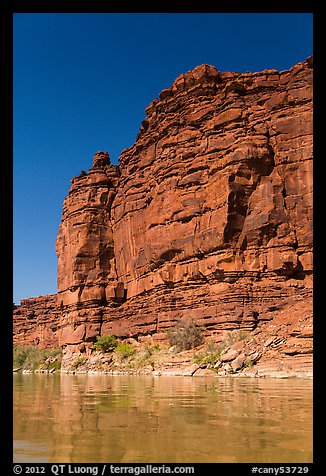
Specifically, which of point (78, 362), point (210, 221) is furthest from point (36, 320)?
point (210, 221)

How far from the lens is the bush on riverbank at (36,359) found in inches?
2692

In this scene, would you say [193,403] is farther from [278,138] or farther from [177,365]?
[278,138]

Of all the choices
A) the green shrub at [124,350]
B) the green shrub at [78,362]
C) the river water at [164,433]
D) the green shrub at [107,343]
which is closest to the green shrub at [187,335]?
the green shrub at [124,350]

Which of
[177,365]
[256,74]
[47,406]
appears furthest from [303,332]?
[256,74]

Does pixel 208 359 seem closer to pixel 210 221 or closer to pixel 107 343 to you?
pixel 210 221

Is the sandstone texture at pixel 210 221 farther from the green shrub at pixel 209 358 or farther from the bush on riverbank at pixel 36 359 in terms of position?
the bush on riverbank at pixel 36 359

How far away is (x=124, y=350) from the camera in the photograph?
52.1 metres

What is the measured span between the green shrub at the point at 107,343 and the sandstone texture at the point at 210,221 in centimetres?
124

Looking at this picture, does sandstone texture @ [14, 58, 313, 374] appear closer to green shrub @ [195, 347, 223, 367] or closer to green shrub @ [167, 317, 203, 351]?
green shrub @ [167, 317, 203, 351]

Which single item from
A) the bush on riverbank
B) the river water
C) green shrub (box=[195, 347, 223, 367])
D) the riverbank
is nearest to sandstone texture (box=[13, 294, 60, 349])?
the bush on riverbank

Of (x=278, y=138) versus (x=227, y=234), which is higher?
(x=278, y=138)

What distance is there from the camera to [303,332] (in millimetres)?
27375
